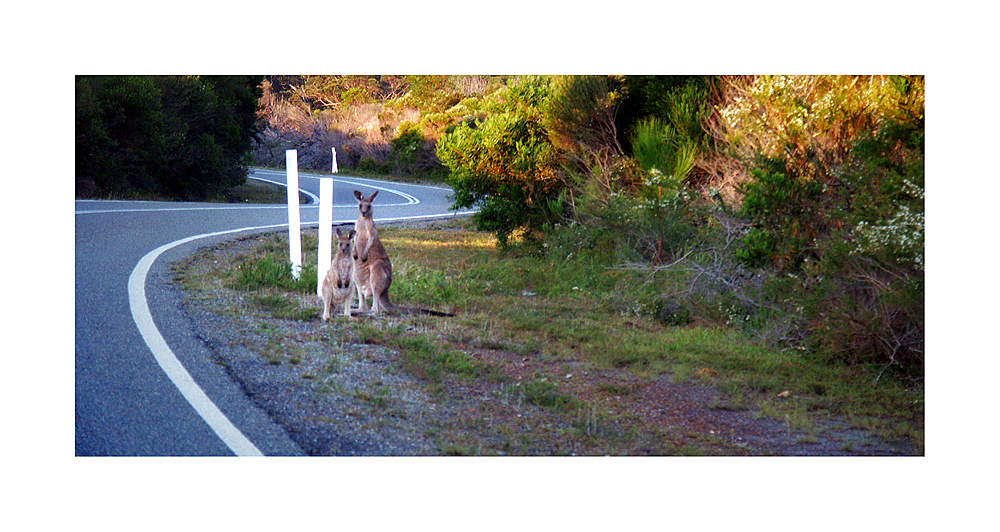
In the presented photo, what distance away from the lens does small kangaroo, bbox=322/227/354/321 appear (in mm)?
6195

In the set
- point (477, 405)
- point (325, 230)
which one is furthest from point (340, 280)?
point (477, 405)

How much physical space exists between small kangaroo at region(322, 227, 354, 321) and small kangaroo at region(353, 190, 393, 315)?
0.36ft

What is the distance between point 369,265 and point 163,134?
7805mm

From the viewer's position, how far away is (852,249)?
5500mm

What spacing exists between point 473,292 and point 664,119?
11.2ft

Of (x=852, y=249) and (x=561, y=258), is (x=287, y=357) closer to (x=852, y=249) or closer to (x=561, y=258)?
(x=852, y=249)

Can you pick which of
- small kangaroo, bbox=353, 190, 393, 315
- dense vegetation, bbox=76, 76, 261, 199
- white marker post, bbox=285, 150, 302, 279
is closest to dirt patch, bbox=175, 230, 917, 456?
small kangaroo, bbox=353, 190, 393, 315

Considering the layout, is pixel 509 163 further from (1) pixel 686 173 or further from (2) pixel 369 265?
(2) pixel 369 265

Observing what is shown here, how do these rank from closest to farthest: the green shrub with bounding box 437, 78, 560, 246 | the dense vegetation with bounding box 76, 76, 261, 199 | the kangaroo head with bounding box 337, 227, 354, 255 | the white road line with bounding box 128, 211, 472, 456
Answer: the white road line with bounding box 128, 211, 472, 456 → the kangaroo head with bounding box 337, 227, 354, 255 → the dense vegetation with bounding box 76, 76, 261, 199 → the green shrub with bounding box 437, 78, 560, 246

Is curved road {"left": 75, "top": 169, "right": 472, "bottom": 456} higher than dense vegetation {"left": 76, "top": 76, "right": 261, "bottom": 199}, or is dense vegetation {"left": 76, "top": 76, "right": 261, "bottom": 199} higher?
dense vegetation {"left": 76, "top": 76, "right": 261, "bottom": 199}

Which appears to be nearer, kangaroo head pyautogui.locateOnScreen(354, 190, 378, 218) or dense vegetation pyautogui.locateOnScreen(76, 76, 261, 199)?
kangaroo head pyautogui.locateOnScreen(354, 190, 378, 218)

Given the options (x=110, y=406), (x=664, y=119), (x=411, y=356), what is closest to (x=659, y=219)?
(x=664, y=119)

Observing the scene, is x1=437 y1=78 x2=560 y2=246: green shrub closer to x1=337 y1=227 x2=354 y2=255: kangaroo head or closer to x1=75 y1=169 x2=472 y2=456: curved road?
x1=75 y1=169 x2=472 y2=456: curved road

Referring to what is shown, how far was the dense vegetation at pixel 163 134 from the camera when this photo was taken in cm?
920
